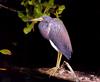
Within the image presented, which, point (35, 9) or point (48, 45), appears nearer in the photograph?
point (35, 9)

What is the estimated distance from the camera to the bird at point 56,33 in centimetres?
147

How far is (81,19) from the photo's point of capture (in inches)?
271

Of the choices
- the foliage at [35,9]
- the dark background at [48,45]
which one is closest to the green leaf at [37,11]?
the foliage at [35,9]

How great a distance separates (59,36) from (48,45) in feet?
16.7

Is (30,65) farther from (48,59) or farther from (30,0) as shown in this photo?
(30,0)

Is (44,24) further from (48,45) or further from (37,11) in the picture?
(48,45)

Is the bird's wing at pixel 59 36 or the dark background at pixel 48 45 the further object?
the dark background at pixel 48 45

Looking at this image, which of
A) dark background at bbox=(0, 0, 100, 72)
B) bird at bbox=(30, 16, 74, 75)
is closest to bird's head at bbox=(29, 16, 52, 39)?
bird at bbox=(30, 16, 74, 75)

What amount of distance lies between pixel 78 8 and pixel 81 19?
0.33 metres

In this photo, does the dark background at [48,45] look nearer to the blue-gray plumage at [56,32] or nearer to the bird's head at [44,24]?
the blue-gray plumage at [56,32]

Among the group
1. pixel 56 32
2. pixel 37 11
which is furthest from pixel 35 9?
pixel 56 32

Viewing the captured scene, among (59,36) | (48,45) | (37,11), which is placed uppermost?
(37,11)

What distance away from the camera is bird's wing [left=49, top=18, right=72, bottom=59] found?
1496mm

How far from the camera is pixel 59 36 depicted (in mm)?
1588
